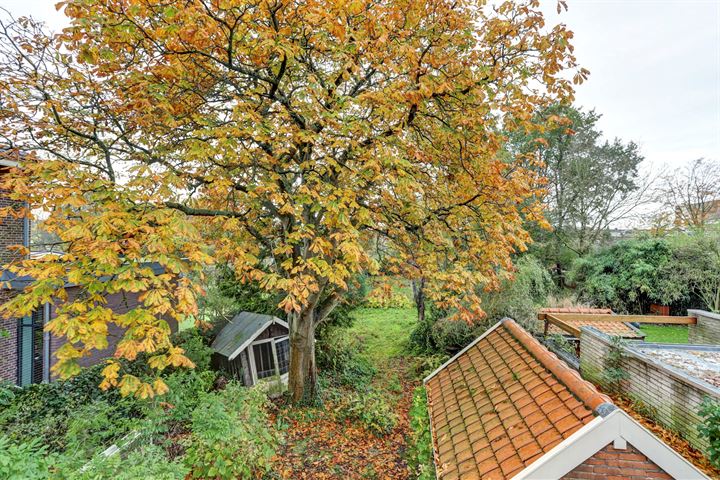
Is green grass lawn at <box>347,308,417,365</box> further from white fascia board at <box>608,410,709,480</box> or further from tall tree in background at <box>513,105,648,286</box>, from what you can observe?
tall tree in background at <box>513,105,648,286</box>

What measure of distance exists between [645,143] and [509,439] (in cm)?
2573

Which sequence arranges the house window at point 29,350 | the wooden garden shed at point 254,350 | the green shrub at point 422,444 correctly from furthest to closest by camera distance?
the house window at point 29,350 < the wooden garden shed at point 254,350 < the green shrub at point 422,444

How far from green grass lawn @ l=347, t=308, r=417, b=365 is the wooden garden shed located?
11.2 feet

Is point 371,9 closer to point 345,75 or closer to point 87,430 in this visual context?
point 345,75

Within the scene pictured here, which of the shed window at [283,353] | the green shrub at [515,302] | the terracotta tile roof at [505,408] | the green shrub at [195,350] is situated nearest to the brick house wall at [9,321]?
the green shrub at [195,350]

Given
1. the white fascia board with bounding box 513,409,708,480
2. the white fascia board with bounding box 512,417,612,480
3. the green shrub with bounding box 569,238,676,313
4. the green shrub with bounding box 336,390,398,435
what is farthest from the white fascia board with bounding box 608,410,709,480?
the green shrub with bounding box 569,238,676,313

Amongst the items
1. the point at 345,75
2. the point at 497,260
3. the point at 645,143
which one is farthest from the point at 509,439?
the point at 645,143

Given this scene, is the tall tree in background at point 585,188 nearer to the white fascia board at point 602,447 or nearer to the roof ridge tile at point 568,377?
the roof ridge tile at point 568,377

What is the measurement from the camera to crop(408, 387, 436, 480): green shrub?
425 centimetres

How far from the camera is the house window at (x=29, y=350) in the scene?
9.29m

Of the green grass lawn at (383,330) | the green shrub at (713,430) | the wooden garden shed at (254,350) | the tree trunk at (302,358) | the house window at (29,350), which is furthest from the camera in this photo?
the green grass lawn at (383,330)

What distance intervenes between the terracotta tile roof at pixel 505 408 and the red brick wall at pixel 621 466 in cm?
26

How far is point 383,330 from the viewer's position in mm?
17797

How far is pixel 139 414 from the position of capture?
6324 mm
